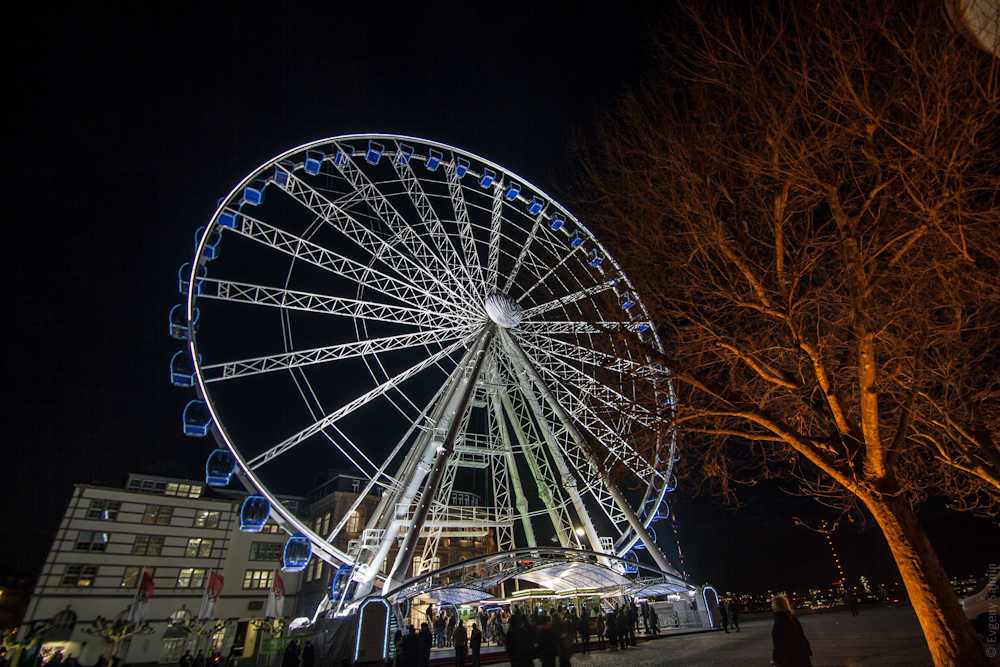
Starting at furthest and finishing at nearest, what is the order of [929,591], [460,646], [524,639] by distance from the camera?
[460,646] < [524,639] < [929,591]

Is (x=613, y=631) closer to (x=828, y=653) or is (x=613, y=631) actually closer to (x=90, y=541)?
(x=828, y=653)

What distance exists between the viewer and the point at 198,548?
111 ft

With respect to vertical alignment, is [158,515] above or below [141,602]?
above

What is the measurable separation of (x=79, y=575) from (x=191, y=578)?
5.86 meters

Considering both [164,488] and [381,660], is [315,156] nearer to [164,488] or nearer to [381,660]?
[381,660]

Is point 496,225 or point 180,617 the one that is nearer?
point 496,225

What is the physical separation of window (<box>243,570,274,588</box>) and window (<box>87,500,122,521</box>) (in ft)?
29.9

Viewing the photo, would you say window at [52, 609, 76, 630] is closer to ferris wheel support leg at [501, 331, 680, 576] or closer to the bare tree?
ferris wheel support leg at [501, 331, 680, 576]

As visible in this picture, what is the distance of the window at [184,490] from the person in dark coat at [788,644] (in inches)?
1578

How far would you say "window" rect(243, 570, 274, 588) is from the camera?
113 ft

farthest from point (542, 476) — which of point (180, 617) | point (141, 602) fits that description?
point (180, 617)

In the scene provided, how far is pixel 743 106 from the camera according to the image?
6.85m

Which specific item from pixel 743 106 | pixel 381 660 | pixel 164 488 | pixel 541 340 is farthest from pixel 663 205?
pixel 164 488

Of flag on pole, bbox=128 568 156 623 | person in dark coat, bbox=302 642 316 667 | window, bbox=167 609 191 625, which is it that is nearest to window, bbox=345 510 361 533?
window, bbox=167 609 191 625
